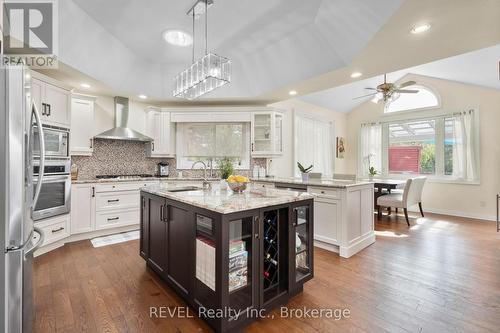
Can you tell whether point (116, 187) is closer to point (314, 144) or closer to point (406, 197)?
point (314, 144)

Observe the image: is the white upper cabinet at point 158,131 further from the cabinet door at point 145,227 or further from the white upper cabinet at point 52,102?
the cabinet door at point 145,227

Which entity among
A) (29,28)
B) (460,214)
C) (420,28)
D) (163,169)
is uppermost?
(29,28)

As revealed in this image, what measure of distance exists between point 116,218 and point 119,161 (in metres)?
1.15

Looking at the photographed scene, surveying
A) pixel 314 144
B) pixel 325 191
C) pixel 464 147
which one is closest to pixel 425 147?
pixel 464 147

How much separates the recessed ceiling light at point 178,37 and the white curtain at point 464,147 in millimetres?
5955

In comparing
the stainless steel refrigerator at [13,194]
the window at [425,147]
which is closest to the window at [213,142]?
the stainless steel refrigerator at [13,194]

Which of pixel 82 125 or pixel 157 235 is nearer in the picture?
pixel 157 235

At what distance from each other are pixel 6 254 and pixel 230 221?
3.75 feet

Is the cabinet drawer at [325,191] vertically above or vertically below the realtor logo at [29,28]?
below

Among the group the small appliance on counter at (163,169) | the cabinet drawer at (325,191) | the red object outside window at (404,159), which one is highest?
the red object outside window at (404,159)

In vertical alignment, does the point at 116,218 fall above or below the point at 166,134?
below

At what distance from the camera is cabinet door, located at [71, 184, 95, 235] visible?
11.6 ft

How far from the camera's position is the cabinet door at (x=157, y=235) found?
2188 millimetres

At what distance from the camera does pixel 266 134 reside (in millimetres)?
4812
